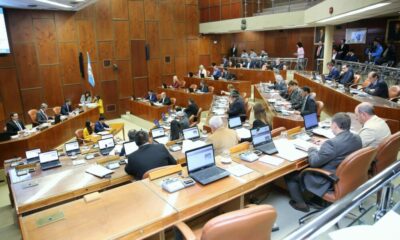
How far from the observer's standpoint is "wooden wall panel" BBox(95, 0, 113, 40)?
1154 centimetres

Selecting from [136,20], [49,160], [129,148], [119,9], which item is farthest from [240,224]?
[136,20]

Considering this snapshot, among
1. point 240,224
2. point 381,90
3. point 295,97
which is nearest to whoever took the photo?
point 240,224

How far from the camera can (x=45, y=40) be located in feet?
34.3

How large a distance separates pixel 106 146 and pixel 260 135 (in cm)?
285

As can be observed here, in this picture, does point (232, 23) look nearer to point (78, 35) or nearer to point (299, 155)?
point (78, 35)

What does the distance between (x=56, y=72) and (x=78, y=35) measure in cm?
166

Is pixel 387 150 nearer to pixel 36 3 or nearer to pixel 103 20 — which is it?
pixel 36 3

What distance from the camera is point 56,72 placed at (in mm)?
10891

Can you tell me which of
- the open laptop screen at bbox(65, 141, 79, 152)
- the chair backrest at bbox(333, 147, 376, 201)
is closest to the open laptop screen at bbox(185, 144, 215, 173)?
the chair backrest at bbox(333, 147, 376, 201)

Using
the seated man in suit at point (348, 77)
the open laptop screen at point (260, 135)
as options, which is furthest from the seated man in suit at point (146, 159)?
the seated man in suit at point (348, 77)

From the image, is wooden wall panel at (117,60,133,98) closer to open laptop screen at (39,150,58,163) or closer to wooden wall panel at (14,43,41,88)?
wooden wall panel at (14,43,41,88)

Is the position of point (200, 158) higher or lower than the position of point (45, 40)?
lower

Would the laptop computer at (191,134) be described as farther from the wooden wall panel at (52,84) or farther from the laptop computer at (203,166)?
the wooden wall panel at (52,84)

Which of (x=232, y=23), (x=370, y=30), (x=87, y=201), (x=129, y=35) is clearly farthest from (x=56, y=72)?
(x=370, y=30)
